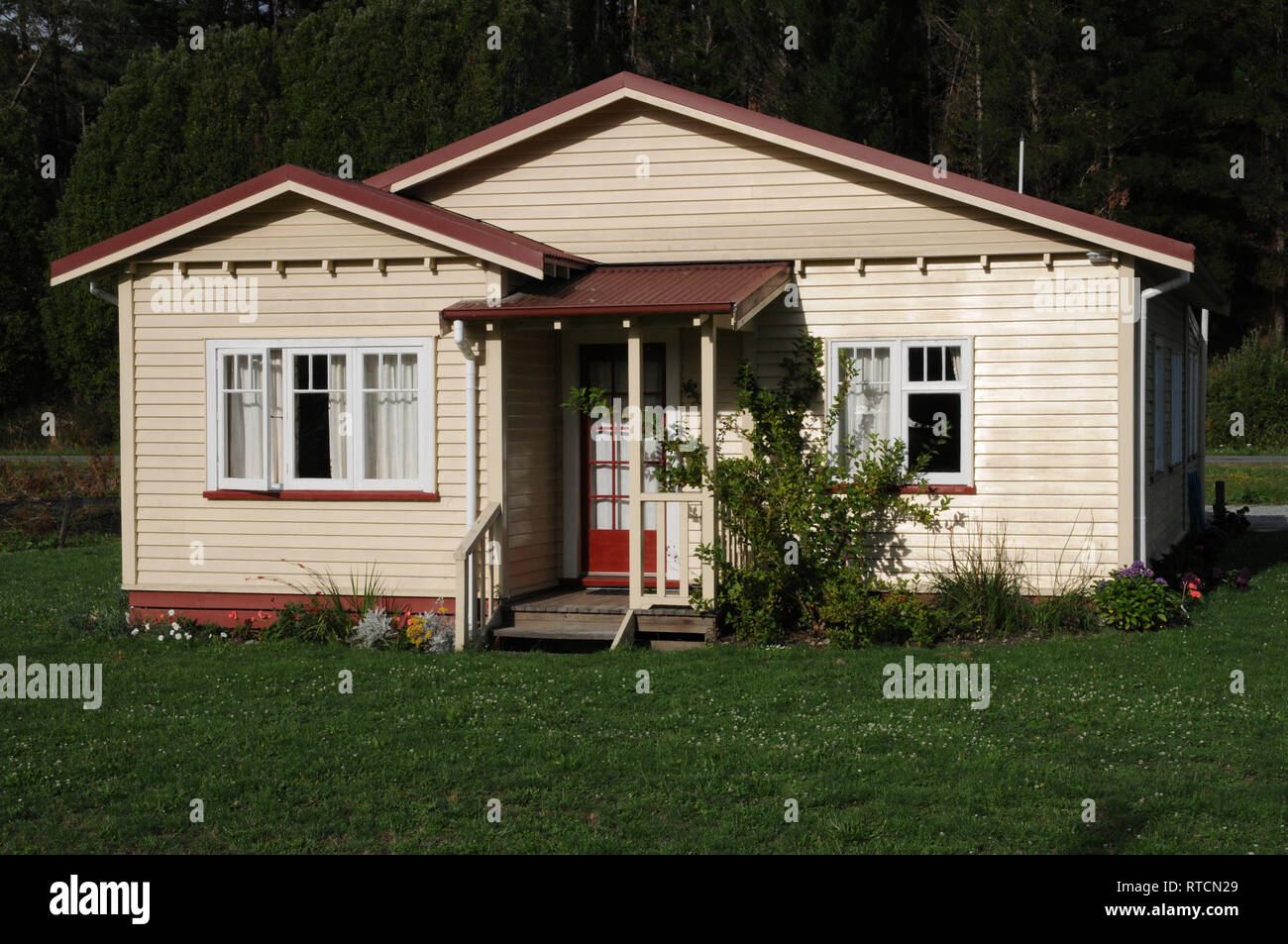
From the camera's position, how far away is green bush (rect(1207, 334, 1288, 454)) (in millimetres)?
36906

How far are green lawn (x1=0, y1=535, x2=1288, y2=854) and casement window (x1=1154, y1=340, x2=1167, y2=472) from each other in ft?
11.6

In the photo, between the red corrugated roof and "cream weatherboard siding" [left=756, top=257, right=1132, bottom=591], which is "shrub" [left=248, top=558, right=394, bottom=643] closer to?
the red corrugated roof

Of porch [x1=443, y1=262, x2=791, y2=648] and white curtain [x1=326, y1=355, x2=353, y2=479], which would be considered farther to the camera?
white curtain [x1=326, y1=355, x2=353, y2=479]

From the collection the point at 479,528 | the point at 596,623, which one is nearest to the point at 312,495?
the point at 479,528

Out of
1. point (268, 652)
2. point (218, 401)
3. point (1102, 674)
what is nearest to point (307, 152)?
point (218, 401)

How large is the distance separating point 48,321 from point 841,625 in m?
32.4

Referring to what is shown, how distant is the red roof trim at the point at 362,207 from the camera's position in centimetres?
1204

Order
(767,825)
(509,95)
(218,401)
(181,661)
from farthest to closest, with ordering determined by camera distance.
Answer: (509,95) < (218,401) < (181,661) < (767,825)

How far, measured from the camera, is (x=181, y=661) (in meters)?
11.4

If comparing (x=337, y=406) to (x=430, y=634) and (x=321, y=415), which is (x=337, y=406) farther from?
(x=430, y=634)

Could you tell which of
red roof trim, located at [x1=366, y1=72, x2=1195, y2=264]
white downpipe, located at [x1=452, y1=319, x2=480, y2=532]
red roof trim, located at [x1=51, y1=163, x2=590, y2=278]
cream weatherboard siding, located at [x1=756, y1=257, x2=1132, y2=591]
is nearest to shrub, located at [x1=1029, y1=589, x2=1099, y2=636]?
cream weatherboard siding, located at [x1=756, y1=257, x2=1132, y2=591]

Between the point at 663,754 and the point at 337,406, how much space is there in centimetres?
587
